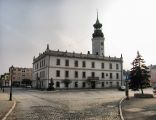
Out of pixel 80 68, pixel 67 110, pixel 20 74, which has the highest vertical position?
pixel 80 68

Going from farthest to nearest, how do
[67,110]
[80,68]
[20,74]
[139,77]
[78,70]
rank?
[20,74], [80,68], [78,70], [139,77], [67,110]

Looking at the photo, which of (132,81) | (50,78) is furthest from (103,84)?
(132,81)

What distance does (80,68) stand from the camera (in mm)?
72375

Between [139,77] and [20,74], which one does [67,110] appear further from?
[20,74]

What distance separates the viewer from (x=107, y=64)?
7856cm

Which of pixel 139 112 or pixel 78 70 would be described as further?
pixel 78 70

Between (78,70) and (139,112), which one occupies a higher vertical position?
(78,70)

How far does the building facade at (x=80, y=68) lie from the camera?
220 ft

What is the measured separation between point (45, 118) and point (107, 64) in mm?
66747

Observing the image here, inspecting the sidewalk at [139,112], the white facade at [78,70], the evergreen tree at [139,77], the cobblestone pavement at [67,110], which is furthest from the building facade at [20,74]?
the sidewalk at [139,112]

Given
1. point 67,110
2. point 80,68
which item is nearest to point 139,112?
point 67,110

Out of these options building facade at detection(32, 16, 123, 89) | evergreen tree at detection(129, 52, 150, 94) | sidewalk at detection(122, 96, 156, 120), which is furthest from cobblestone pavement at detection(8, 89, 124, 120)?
building facade at detection(32, 16, 123, 89)

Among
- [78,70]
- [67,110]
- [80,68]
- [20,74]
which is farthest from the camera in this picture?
[20,74]

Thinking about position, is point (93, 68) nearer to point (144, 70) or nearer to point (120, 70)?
point (120, 70)
